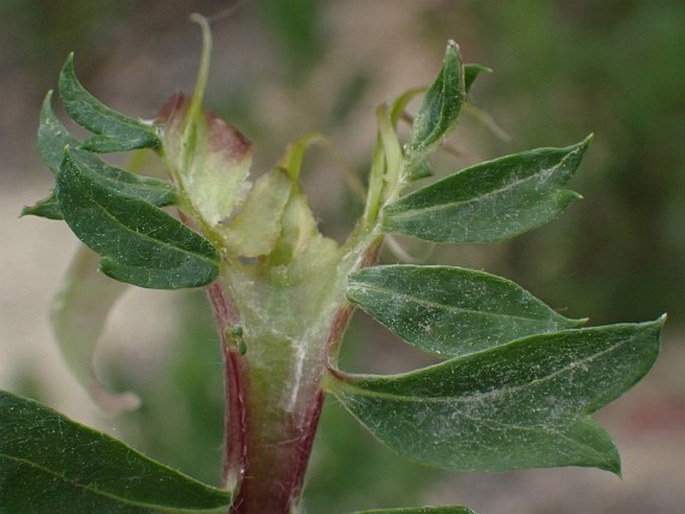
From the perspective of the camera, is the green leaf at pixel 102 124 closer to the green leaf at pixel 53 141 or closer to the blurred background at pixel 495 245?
the green leaf at pixel 53 141

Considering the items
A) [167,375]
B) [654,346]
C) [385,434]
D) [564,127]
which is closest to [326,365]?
[385,434]

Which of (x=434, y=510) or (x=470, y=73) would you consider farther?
(x=470, y=73)

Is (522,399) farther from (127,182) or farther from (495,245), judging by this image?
(495,245)

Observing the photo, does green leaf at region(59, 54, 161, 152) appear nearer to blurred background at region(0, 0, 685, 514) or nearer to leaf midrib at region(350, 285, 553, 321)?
leaf midrib at region(350, 285, 553, 321)

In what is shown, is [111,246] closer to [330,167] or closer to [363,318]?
[363,318]

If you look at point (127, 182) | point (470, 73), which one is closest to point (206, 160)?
point (127, 182)

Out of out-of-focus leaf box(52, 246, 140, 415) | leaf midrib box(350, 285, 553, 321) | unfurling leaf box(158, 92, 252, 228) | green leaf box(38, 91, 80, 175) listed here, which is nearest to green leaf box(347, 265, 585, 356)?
leaf midrib box(350, 285, 553, 321)
